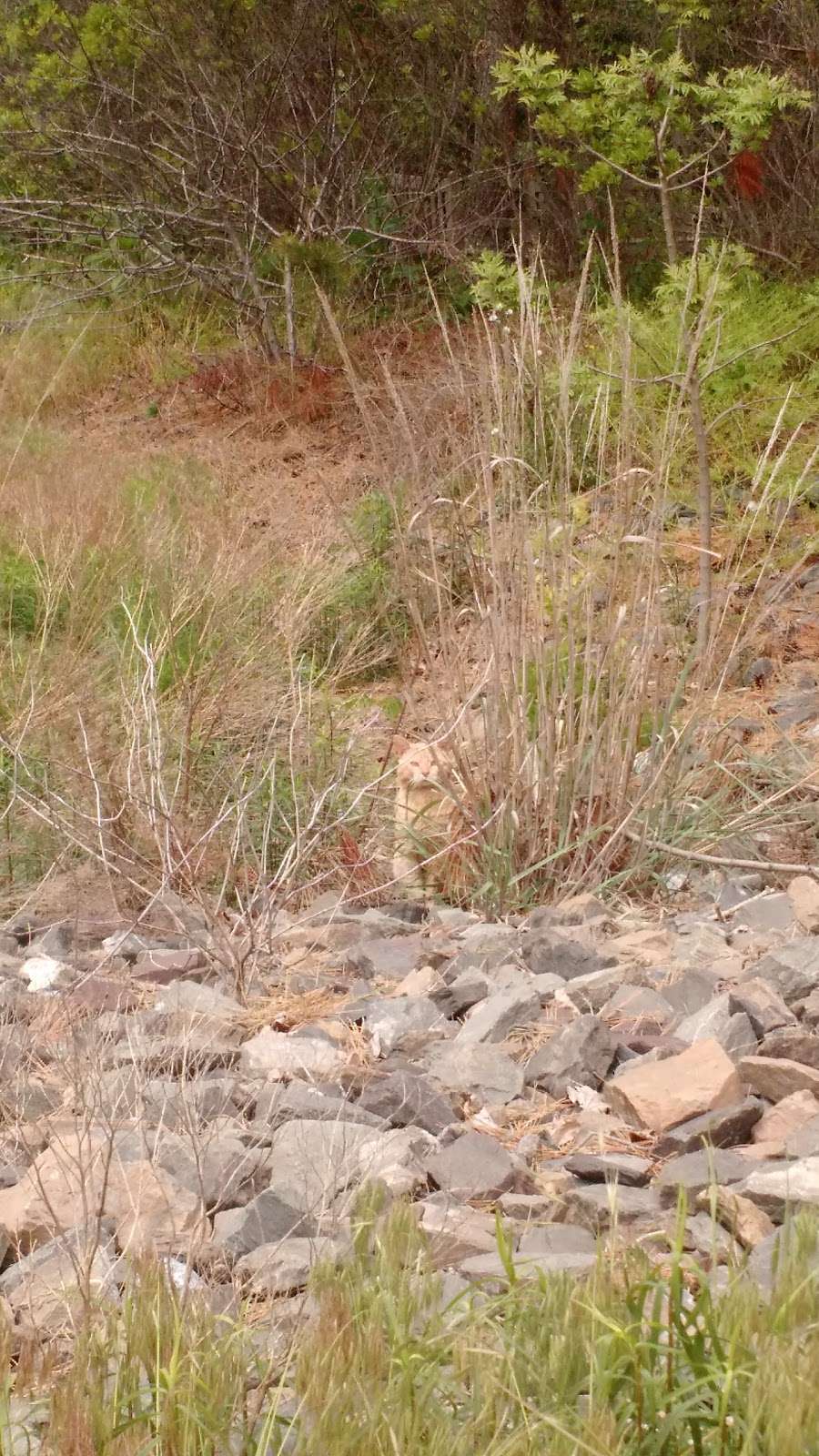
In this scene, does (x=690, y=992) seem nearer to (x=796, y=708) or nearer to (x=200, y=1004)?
(x=200, y=1004)

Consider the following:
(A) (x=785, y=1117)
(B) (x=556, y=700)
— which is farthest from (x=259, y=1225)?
(B) (x=556, y=700)

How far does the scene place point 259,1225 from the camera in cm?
205

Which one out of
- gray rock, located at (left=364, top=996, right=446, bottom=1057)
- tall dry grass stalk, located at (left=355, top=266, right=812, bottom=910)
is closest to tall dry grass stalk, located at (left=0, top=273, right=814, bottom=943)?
tall dry grass stalk, located at (left=355, top=266, right=812, bottom=910)

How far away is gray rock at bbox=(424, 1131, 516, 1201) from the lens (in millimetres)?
2213

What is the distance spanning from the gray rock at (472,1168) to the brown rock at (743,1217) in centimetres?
31

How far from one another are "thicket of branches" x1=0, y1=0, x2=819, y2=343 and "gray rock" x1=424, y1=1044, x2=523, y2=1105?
7.17 m

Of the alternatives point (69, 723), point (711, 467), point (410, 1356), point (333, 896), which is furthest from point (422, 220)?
point (410, 1356)

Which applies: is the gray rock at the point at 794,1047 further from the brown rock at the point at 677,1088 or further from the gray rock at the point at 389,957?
the gray rock at the point at 389,957

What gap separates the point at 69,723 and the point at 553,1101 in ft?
8.65

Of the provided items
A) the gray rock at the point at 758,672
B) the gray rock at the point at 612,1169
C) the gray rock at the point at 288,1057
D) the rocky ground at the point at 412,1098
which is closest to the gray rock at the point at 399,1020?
the rocky ground at the point at 412,1098

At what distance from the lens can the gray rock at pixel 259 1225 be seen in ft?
6.68

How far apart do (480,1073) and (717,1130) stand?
47 cm

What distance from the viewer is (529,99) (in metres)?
5.38

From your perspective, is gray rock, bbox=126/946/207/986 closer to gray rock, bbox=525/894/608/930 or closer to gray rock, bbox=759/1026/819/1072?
gray rock, bbox=525/894/608/930
